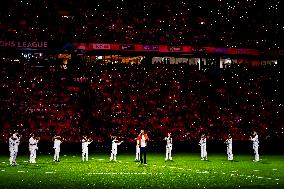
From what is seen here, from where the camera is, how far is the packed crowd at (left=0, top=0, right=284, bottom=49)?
148 ft

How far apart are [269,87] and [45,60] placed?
21498 millimetres

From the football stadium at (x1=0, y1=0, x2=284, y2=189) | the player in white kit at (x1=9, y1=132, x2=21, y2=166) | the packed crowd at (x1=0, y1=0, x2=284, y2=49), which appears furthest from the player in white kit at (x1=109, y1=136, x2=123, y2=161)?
the packed crowd at (x1=0, y1=0, x2=284, y2=49)

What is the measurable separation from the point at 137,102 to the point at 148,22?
1056 centimetres

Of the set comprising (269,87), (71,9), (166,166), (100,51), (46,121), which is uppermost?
(71,9)

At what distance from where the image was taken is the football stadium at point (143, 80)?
36125 mm

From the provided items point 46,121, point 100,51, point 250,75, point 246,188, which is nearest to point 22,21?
point 100,51

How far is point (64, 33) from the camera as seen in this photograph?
45.2 metres

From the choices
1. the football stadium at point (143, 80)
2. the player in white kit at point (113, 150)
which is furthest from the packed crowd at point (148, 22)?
the player in white kit at point (113, 150)

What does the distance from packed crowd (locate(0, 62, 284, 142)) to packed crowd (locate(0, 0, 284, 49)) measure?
2953 millimetres

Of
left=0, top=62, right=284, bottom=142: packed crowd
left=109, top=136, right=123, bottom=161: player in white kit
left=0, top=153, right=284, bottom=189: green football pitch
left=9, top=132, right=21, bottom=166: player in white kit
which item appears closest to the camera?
left=0, top=153, right=284, bottom=189: green football pitch

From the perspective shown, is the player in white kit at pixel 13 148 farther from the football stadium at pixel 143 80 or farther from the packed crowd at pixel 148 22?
the packed crowd at pixel 148 22

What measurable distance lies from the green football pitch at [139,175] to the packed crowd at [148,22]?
1971cm

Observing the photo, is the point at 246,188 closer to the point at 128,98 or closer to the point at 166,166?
the point at 166,166

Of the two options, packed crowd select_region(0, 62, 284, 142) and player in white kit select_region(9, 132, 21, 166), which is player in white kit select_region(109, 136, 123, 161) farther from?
packed crowd select_region(0, 62, 284, 142)
